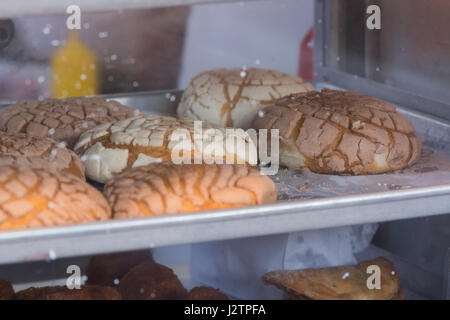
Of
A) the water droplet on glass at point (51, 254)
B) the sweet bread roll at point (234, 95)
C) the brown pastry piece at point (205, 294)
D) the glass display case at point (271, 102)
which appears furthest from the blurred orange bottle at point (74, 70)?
the water droplet on glass at point (51, 254)

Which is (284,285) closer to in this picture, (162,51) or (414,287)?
(414,287)

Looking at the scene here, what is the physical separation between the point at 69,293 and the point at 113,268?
0.32 feet

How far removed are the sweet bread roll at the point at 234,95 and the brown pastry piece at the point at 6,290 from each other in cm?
76

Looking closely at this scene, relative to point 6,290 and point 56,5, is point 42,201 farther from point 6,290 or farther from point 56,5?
point 56,5

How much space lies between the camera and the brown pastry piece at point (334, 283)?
1357 millimetres

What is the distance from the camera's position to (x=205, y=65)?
110 inches

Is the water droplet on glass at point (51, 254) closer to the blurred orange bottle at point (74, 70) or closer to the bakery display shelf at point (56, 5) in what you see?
the bakery display shelf at point (56, 5)

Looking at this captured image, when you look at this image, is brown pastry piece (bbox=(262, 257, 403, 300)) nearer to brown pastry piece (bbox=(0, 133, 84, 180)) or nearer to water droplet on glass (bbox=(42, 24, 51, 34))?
brown pastry piece (bbox=(0, 133, 84, 180))

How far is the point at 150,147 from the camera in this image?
4.72ft

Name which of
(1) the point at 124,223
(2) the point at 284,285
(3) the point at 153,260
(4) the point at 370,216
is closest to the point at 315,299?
(2) the point at 284,285

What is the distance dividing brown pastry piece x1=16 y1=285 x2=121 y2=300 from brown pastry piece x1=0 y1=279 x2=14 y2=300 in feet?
0.05

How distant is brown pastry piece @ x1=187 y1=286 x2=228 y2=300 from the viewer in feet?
4.33

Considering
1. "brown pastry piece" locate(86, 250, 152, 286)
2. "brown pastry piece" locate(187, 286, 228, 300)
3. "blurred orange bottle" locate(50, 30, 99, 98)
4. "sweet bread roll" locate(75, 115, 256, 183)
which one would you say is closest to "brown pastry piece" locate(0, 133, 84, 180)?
"sweet bread roll" locate(75, 115, 256, 183)

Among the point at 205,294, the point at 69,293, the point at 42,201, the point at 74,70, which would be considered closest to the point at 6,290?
the point at 69,293
